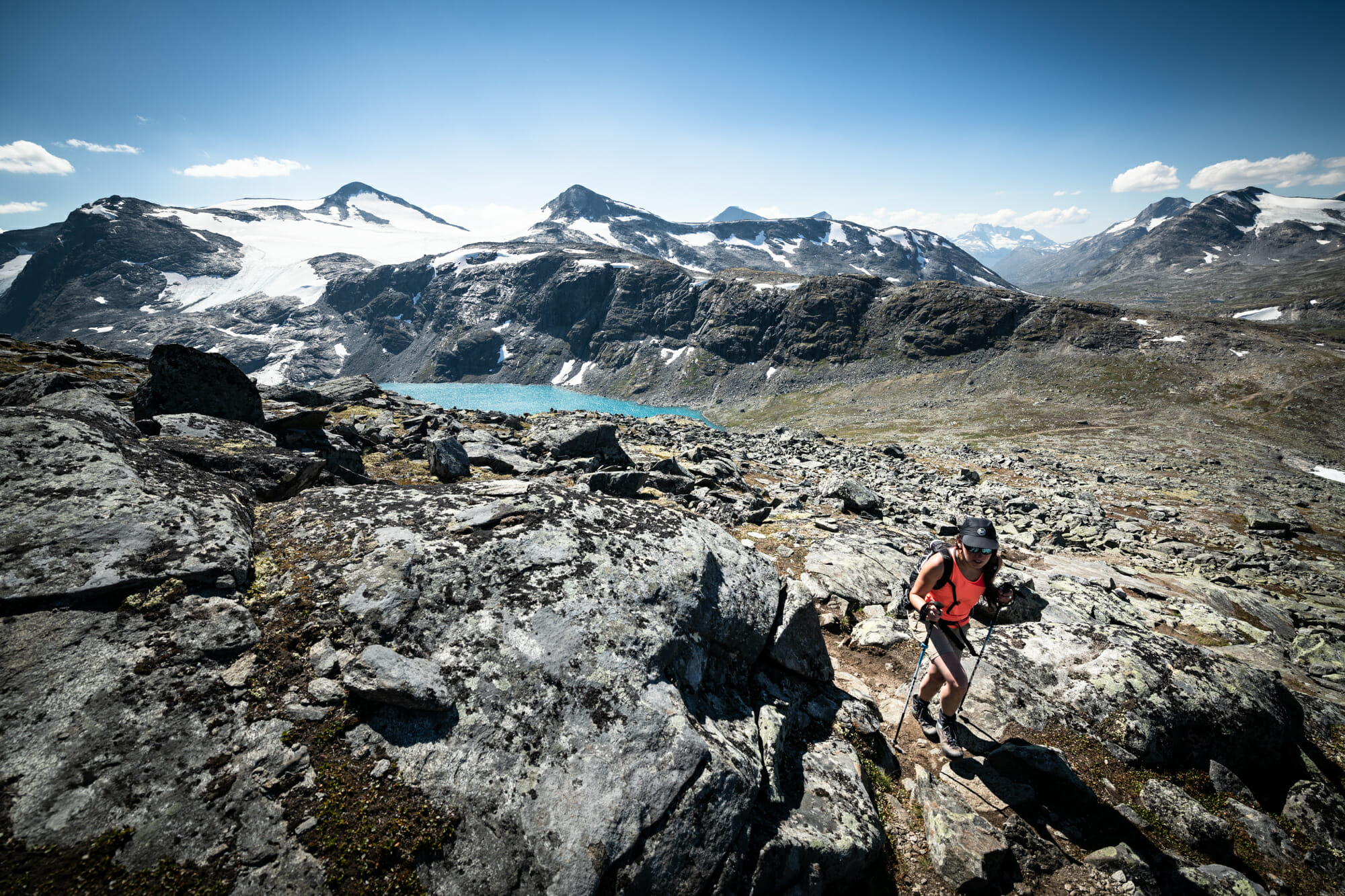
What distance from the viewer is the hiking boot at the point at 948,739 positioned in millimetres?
8602

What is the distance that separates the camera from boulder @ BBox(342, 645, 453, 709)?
5121mm

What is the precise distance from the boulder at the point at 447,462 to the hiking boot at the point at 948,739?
16.2m

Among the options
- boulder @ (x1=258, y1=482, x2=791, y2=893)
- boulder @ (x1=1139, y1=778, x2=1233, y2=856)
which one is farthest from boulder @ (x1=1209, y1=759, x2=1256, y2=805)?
boulder @ (x1=258, y1=482, x2=791, y2=893)

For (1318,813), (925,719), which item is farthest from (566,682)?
(1318,813)

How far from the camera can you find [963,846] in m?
6.78

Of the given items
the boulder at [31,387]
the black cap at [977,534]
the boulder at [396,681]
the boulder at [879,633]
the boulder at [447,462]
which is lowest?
the boulder at [879,633]

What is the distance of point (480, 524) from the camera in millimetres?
7293

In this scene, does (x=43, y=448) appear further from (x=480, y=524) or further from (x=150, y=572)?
(x=480, y=524)

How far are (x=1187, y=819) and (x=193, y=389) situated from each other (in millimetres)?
26415

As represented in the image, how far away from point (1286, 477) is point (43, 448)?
82.9m

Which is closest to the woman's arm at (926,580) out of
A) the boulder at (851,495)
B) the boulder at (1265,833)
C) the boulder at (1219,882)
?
the boulder at (1219,882)

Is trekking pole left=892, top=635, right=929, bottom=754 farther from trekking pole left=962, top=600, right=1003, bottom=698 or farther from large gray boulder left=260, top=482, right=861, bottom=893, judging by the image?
large gray boulder left=260, top=482, right=861, bottom=893

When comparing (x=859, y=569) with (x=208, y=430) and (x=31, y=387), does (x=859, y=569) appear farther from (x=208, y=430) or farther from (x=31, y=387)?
(x=31, y=387)

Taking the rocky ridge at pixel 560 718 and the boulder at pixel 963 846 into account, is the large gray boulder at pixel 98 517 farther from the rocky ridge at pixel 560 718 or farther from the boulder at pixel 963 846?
the boulder at pixel 963 846
